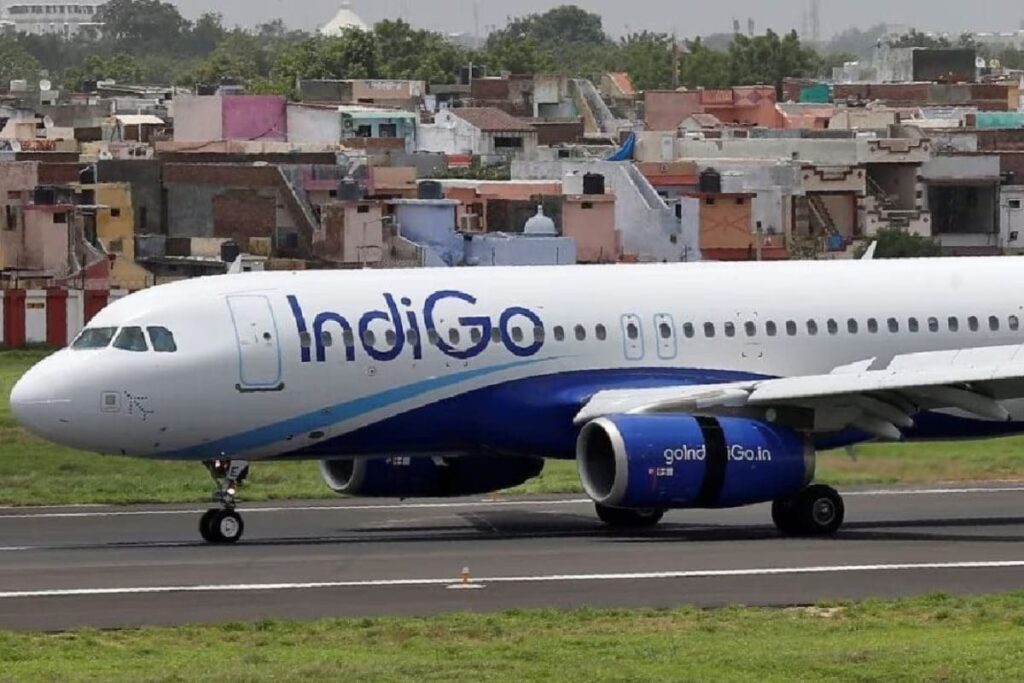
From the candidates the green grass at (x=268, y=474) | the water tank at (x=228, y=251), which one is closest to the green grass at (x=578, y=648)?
the green grass at (x=268, y=474)

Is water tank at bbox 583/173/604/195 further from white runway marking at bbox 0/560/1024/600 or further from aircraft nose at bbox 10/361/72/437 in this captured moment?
white runway marking at bbox 0/560/1024/600

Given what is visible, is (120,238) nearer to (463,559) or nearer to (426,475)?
(426,475)

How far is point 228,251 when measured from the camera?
86.3 metres

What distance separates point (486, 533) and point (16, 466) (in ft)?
40.5

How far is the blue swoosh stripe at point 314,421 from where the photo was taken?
3366cm

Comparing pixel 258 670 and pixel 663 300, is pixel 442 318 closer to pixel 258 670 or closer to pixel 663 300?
pixel 663 300

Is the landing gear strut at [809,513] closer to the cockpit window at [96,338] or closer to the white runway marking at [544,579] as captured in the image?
the white runway marking at [544,579]

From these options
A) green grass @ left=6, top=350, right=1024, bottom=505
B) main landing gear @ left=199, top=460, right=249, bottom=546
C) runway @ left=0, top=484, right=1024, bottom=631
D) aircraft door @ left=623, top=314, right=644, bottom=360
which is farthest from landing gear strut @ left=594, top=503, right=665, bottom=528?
main landing gear @ left=199, top=460, right=249, bottom=546

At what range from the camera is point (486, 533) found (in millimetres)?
35500

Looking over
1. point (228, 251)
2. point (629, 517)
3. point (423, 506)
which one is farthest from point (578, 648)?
point (228, 251)

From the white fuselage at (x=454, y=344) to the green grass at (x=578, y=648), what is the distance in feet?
25.9

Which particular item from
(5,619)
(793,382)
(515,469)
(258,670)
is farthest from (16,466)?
(258,670)

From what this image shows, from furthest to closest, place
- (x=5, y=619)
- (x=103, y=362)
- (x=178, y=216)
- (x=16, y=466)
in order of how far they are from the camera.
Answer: (x=178, y=216), (x=16, y=466), (x=103, y=362), (x=5, y=619)

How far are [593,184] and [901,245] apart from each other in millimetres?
16399
